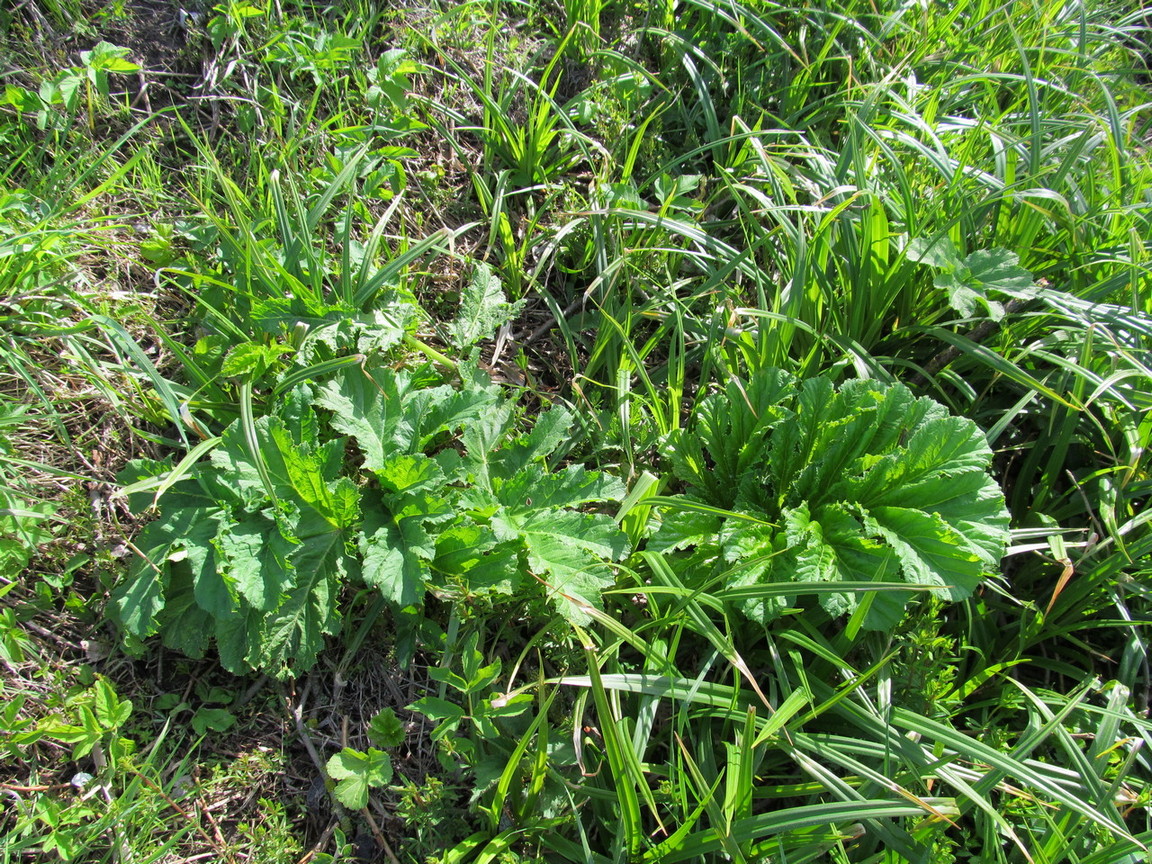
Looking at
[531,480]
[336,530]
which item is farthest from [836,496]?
[336,530]

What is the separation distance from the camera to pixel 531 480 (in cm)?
187

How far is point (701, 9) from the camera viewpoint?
2.88 metres

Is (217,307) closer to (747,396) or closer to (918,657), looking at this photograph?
(747,396)

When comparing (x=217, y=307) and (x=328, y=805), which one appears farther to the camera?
(x=217, y=307)

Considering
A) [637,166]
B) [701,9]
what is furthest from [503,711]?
[701,9]

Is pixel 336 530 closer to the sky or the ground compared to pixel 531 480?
closer to the ground

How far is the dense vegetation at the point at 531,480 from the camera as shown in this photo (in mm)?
1676

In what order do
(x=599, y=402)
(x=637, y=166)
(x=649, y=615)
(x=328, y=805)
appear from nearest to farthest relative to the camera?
(x=328, y=805)
(x=649, y=615)
(x=599, y=402)
(x=637, y=166)

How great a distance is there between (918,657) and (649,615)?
69cm

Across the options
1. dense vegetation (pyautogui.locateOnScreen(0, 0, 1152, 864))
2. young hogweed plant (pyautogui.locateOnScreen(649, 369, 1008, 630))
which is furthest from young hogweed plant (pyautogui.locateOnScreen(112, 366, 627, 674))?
young hogweed plant (pyautogui.locateOnScreen(649, 369, 1008, 630))

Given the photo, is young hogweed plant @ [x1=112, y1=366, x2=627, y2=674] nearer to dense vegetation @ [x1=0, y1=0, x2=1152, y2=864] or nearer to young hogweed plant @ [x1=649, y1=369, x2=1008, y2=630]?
dense vegetation @ [x1=0, y1=0, x2=1152, y2=864]

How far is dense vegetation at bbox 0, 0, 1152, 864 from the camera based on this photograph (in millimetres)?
1676

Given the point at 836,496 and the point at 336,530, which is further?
the point at 836,496

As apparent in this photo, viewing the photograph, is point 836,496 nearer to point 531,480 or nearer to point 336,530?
point 531,480
